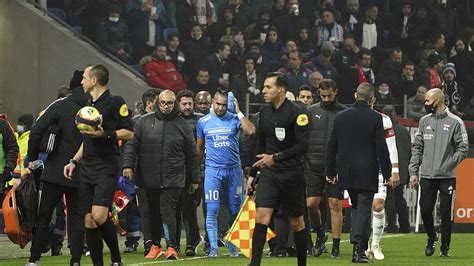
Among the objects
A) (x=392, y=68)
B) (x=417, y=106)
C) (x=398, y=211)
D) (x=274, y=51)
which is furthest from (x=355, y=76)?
(x=398, y=211)

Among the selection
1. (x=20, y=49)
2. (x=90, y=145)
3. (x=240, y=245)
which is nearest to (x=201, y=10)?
(x=20, y=49)

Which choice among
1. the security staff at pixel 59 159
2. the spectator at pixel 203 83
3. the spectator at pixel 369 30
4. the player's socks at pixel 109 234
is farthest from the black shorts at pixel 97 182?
the spectator at pixel 369 30

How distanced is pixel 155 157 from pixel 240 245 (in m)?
2.13

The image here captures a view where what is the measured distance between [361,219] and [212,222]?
253 cm

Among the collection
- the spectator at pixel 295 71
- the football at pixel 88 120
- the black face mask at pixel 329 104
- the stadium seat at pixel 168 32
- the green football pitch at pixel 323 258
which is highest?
the stadium seat at pixel 168 32

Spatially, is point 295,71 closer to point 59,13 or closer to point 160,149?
point 59,13

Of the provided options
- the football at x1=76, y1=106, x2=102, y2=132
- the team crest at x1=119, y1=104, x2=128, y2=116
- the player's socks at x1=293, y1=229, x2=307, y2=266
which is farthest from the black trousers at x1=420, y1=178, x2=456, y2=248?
the football at x1=76, y1=106, x2=102, y2=132

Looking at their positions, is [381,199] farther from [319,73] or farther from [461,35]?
[461,35]

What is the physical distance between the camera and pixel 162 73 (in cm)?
2811

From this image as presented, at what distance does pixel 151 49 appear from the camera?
2884 cm

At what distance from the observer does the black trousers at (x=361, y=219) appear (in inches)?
659

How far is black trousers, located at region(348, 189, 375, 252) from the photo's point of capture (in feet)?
Answer: 54.9

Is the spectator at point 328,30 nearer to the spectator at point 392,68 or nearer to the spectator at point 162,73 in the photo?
the spectator at point 392,68

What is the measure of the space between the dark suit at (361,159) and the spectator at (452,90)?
12919 millimetres
